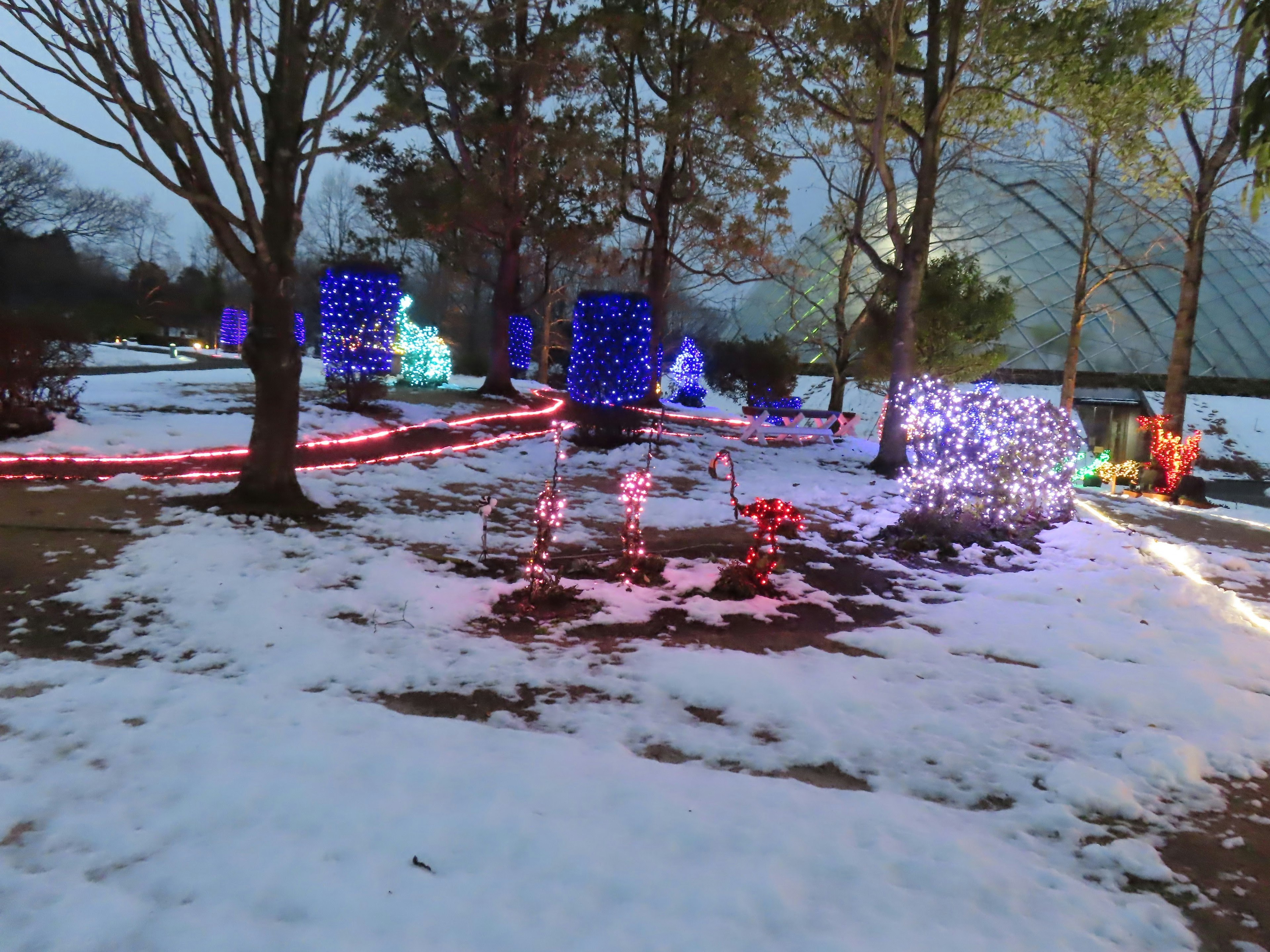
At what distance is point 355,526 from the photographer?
23.2 feet

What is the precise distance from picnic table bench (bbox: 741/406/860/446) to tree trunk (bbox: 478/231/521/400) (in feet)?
20.8

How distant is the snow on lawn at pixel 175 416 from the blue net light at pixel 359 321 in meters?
0.93

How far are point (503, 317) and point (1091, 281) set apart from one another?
25.3 meters

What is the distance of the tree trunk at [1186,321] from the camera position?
1463 cm

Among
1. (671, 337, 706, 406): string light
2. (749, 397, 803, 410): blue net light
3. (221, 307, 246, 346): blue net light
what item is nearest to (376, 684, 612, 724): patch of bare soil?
(749, 397, 803, 410): blue net light

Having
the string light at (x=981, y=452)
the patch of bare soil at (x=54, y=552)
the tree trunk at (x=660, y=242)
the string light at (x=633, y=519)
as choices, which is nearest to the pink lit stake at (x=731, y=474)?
the string light at (x=633, y=519)

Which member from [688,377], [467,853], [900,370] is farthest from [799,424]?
[467,853]

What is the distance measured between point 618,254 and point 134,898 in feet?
63.0

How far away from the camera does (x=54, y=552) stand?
5.50 metres

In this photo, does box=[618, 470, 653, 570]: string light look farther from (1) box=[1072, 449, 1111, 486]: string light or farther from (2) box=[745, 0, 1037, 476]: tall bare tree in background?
(1) box=[1072, 449, 1111, 486]: string light

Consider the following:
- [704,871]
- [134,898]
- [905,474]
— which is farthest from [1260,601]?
[134,898]

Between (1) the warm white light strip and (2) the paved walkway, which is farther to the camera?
(2) the paved walkway

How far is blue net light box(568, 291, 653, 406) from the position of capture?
46.0 ft

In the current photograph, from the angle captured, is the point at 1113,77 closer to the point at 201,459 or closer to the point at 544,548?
the point at 544,548
